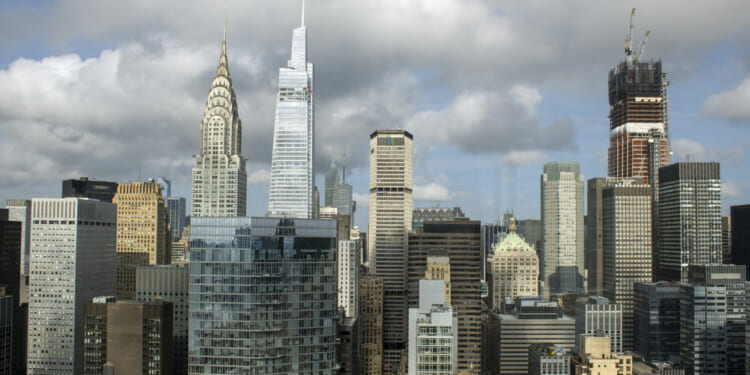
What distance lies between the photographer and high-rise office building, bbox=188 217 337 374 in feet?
211

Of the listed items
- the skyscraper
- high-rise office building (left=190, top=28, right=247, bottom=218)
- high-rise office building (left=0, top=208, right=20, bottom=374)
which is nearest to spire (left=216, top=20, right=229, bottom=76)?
high-rise office building (left=190, top=28, right=247, bottom=218)

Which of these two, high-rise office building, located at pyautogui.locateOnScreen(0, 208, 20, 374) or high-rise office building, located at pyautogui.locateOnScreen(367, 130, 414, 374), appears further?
high-rise office building, located at pyautogui.locateOnScreen(367, 130, 414, 374)

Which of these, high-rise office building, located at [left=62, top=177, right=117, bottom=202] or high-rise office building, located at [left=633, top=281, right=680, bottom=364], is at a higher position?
high-rise office building, located at [left=62, top=177, right=117, bottom=202]

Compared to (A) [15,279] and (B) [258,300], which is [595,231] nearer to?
(B) [258,300]

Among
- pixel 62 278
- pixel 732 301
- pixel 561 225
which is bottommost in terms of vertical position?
pixel 732 301

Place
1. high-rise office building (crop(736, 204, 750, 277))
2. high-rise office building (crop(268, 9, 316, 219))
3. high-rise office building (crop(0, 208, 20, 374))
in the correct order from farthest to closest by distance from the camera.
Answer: high-rise office building (crop(268, 9, 316, 219)) < high-rise office building (crop(736, 204, 750, 277)) < high-rise office building (crop(0, 208, 20, 374))

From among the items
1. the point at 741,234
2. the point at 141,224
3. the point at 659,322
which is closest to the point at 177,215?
the point at 141,224

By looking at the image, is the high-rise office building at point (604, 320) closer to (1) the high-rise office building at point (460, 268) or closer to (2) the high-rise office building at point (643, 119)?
(1) the high-rise office building at point (460, 268)

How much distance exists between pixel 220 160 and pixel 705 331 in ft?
320

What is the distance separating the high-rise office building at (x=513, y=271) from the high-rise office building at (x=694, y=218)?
2825 centimetres

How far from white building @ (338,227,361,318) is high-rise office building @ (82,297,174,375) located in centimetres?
4943

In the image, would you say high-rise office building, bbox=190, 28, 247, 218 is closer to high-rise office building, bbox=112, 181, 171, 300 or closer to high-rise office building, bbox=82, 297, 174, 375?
high-rise office building, bbox=112, 181, 171, 300

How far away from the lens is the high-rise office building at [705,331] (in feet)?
318

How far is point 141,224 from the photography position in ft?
460
